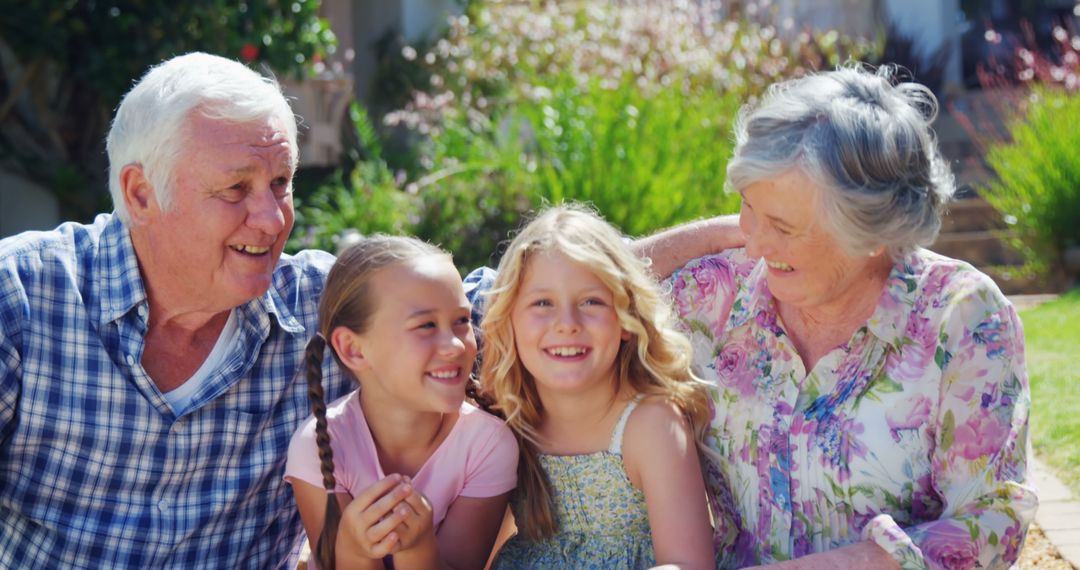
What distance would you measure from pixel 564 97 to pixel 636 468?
437 cm

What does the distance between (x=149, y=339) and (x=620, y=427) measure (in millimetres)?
1090

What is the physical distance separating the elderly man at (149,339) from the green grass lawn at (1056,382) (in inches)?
105

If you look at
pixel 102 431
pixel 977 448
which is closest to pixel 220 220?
pixel 102 431

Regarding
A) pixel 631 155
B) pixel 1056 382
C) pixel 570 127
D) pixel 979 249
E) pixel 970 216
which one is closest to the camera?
pixel 1056 382

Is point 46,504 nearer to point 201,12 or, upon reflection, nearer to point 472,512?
point 472,512

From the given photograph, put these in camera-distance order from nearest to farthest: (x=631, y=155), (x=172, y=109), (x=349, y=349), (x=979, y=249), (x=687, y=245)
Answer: (x=172, y=109)
(x=349, y=349)
(x=687, y=245)
(x=631, y=155)
(x=979, y=249)

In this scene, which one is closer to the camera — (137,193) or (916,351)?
(916,351)

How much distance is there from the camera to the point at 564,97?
6805 millimetres

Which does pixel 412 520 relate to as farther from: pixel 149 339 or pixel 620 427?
pixel 149 339

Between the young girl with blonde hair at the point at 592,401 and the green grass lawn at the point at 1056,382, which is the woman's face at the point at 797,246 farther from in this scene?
the green grass lawn at the point at 1056,382

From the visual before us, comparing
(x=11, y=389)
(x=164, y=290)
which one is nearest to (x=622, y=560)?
(x=164, y=290)

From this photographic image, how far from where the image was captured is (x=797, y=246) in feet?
8.00

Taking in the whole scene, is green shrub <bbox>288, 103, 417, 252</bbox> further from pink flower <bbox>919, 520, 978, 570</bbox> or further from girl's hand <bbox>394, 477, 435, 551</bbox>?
pink flower <bbox>919, 520, 978, 570</bbox>

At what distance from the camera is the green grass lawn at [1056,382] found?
4.18 meters
